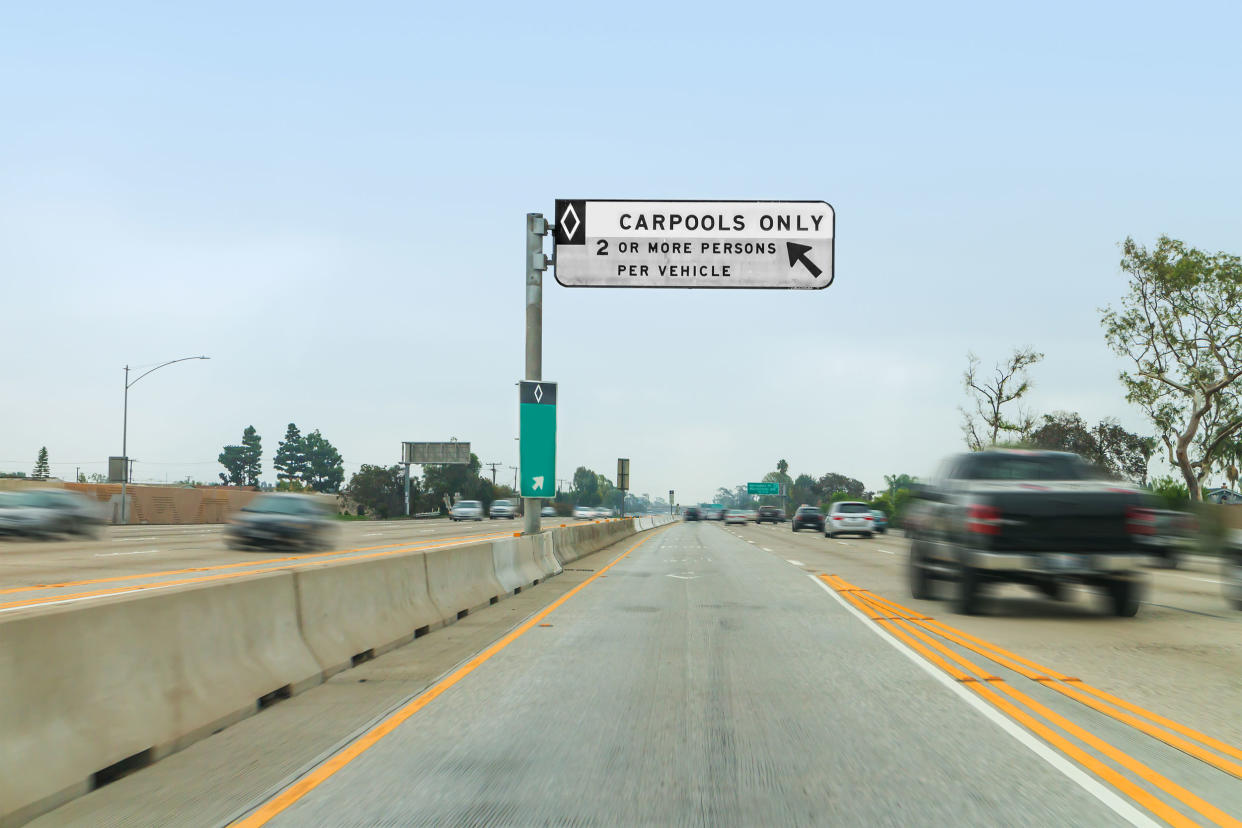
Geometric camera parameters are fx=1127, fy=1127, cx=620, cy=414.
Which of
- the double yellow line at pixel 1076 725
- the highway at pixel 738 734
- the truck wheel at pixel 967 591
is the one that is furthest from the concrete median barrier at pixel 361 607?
the truck wheel at pixel 967 591

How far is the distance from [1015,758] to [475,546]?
11036mm

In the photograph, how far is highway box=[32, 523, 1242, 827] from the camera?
5480 millimetres

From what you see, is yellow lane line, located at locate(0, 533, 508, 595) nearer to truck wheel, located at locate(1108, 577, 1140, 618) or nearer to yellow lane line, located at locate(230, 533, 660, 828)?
yellow lane line, located at locate(230, 533, 660, 828)

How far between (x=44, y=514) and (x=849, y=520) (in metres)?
31.2

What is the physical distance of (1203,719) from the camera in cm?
774

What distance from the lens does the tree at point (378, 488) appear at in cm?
14988

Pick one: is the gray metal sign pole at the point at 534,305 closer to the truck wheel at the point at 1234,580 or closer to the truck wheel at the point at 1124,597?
the truck wheel at the point at 1124,597

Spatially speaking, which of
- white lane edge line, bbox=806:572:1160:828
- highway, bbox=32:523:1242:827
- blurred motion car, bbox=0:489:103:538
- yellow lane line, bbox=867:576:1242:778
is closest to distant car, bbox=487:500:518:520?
blurred motion car, bbox=0:489:103:538

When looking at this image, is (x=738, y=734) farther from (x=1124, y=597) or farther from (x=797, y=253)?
(x=797, y=253)

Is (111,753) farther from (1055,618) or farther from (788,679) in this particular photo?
(1055,618)

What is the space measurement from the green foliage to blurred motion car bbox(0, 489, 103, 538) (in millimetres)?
34911

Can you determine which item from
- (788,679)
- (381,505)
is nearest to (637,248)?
(788,679)

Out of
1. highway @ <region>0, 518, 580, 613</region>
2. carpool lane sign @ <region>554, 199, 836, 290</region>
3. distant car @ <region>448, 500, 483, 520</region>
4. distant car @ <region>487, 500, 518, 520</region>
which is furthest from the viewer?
distant car @ <region>487, 500, 518, 520</region>

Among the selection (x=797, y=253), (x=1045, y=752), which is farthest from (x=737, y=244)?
(x=1045, y=752)
